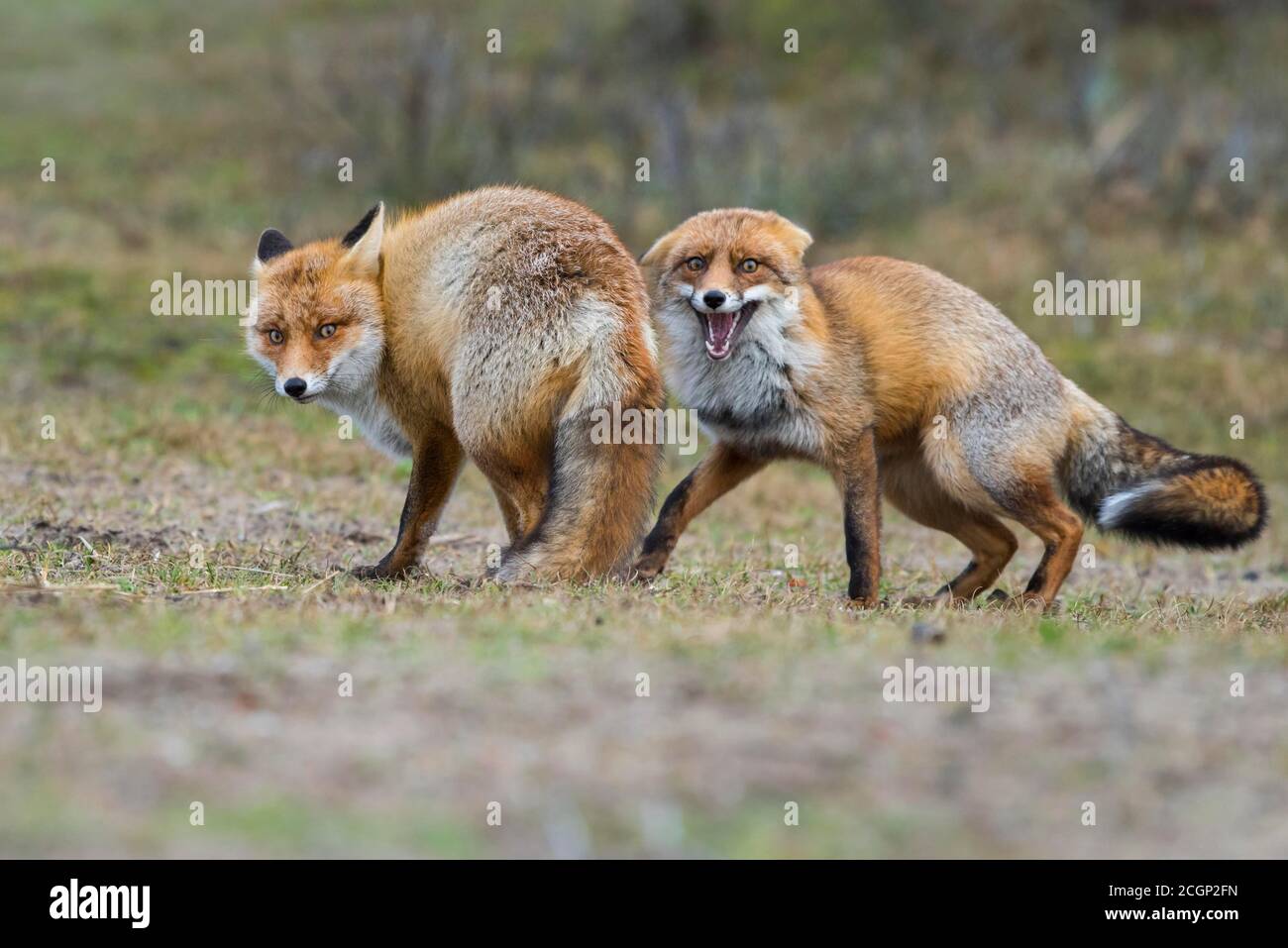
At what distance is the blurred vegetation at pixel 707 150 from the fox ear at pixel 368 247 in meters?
4.91

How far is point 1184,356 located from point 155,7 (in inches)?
844

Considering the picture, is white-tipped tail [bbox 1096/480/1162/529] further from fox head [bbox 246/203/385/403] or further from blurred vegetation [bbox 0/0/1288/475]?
blurred vegetation [bbox 0/0/1288/475]

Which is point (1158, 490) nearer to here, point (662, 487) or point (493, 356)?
point (493, 356)

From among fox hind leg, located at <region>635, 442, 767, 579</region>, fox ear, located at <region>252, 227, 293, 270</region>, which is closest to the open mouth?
fox hind leg, located at <region>635, 442, 767, 579</region>

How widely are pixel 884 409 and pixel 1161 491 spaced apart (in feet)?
4.78

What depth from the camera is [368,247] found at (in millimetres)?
7430

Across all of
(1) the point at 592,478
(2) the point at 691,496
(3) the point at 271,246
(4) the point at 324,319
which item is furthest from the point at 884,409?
(3) the point at 271,246

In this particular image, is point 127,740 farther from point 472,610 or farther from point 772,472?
point 772,472

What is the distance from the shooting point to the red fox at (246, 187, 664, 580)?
22.2 ft

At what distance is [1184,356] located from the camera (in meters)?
14.1

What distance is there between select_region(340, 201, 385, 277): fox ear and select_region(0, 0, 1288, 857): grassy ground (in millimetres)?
1552

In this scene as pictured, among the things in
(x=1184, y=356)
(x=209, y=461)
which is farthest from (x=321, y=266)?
(x=1184, y=356)
